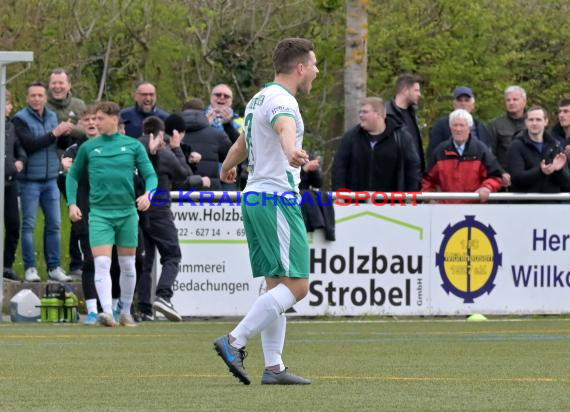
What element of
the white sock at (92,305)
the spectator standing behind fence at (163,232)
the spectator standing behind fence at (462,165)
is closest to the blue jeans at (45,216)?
the spectator standing behind fence at (163,232)

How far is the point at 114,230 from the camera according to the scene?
51.5 ft

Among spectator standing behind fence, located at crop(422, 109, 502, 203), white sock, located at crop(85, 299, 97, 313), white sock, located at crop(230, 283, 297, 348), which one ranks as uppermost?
spectator standing behind fence, located at crop(422, 109, 502, 203)

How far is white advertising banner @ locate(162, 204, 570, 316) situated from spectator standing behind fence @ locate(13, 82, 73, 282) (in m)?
1.68

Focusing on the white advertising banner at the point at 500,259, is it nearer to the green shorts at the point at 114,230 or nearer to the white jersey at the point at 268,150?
the green shorts at the point at 114,230

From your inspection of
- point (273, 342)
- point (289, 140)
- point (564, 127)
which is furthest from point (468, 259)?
point (289, 140)

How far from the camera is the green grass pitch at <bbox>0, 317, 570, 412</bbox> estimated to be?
8.52 metres

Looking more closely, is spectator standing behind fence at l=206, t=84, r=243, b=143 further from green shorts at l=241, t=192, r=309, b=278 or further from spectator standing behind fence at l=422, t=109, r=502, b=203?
green shorts at l=241, t=192, r=309, b=278

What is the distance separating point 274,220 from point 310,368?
1.76m

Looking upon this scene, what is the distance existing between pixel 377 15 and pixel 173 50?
13.8ft

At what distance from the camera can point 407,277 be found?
1773 cm

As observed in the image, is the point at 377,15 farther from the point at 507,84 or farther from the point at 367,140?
the point at 367,140

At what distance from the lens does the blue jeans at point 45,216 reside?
18.1 m

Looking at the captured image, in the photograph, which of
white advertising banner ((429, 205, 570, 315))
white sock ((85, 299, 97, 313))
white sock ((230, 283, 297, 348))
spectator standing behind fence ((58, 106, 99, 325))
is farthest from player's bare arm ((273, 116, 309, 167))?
white advertising banner ((429, 205, 570, 315))

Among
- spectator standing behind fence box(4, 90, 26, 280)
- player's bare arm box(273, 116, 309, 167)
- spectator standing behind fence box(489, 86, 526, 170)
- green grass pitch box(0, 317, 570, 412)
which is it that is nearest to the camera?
green grass pitch box(0, 317, 570, 412)
